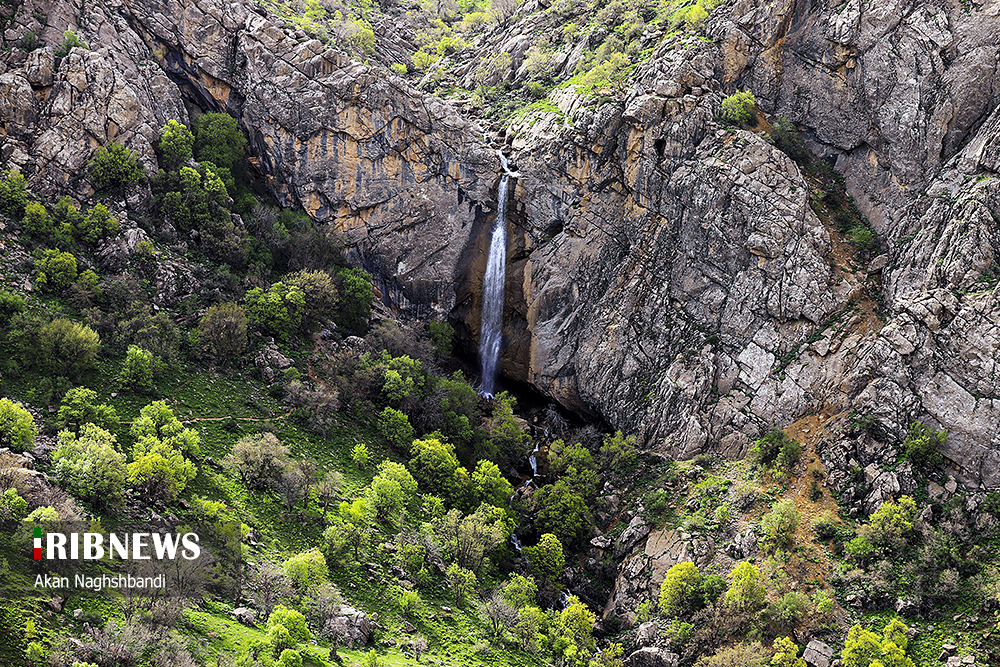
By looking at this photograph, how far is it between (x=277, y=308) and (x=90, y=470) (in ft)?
84.8

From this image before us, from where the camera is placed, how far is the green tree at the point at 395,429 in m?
A: 56.5

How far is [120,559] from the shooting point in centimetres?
3341

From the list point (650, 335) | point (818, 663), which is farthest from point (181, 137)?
point (818, 663)

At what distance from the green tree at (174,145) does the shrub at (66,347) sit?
77.2 feet

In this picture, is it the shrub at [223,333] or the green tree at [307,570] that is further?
the shrub at [223,333]

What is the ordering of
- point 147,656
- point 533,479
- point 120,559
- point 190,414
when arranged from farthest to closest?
point 533,479, point 190,414, point 120,559, point 147,656

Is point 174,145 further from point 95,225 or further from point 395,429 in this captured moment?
point 395,429

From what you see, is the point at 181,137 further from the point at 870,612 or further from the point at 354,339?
the point at 870,612

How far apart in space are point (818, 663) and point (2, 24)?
81539 millimetres

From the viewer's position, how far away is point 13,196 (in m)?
51.8

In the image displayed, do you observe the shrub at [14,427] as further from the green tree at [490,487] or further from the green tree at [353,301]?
the green tree at [353,301]

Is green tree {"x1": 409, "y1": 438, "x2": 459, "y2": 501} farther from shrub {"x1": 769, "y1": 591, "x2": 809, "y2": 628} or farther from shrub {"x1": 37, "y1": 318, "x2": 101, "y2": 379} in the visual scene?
shrub {"x1": 37, "y1": 318, "x2": 101, "y2": 379}

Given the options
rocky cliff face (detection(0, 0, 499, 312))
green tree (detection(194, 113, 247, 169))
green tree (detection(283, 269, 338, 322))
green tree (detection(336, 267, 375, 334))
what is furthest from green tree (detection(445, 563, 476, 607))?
green tree (detection(194, 113, 247, 169))

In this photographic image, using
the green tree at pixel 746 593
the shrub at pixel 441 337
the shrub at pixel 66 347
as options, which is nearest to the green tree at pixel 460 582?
the green tree at pixel 746 593
